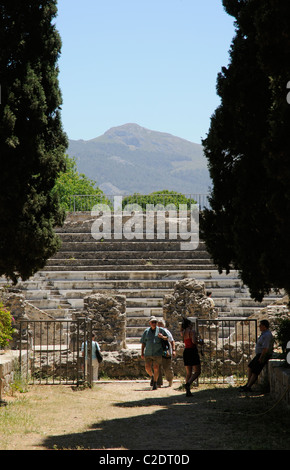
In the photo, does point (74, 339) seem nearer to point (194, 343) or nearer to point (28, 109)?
point (194, 343)

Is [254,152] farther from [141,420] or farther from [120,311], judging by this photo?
[120,311]

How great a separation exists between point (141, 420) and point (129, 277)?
15291mm

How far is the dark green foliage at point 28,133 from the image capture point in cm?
1132

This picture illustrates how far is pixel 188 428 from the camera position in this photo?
871 centimetres

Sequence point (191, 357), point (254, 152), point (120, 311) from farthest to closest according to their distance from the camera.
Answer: point (120, 311) < point (191, 357) < point (254, 152)

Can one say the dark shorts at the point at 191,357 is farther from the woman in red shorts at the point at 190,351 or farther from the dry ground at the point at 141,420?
the dry ground at the point at 141,420

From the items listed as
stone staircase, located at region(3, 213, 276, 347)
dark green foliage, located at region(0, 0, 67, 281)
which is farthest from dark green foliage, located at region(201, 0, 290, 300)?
stone staircase, located at region(3, 213, 276, 347)

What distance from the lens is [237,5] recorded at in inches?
461

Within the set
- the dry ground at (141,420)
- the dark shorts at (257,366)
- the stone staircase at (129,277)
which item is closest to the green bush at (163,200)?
the stone staircase at (129,277)

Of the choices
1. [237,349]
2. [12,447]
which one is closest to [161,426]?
[12,447]

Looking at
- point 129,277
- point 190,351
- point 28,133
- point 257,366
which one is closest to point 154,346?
point 190,351

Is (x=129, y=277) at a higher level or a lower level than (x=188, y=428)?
higher

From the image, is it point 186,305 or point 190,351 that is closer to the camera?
point 190,351

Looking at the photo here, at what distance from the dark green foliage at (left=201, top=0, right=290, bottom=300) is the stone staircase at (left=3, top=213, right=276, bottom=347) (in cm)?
908
